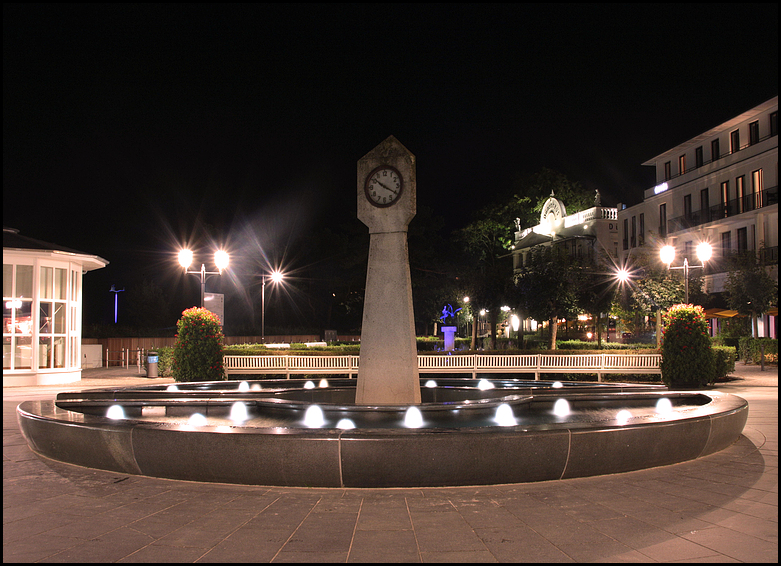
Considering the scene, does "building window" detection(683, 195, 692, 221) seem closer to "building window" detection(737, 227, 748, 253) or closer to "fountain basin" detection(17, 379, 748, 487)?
"building window" detection(737, 227, 748, 253)

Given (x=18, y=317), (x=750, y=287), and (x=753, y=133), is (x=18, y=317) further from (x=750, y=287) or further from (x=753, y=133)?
(x=753, y=133)

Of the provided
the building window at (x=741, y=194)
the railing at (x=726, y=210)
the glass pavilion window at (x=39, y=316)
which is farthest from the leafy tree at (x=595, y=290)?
the glass pavilion window at (x=39, y=316)

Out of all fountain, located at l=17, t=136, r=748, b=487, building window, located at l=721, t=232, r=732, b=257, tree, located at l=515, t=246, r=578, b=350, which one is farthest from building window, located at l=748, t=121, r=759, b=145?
fountain, located at l=17, t=136, r=748, b=487

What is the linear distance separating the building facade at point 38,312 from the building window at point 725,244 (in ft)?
109

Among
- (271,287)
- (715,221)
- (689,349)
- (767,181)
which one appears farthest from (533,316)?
(271,287)

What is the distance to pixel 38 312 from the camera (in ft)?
70.8

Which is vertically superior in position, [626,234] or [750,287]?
[626,234]

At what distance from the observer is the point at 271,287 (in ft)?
202

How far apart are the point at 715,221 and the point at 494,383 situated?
28.4 m

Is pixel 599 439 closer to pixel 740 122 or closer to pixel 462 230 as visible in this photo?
pixel 740 122

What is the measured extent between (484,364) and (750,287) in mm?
16502

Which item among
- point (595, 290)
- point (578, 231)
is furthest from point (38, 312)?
point (578, 231)

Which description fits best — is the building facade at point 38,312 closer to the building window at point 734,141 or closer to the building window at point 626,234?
the building window at point 734,141

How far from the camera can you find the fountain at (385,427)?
6.04 meters
